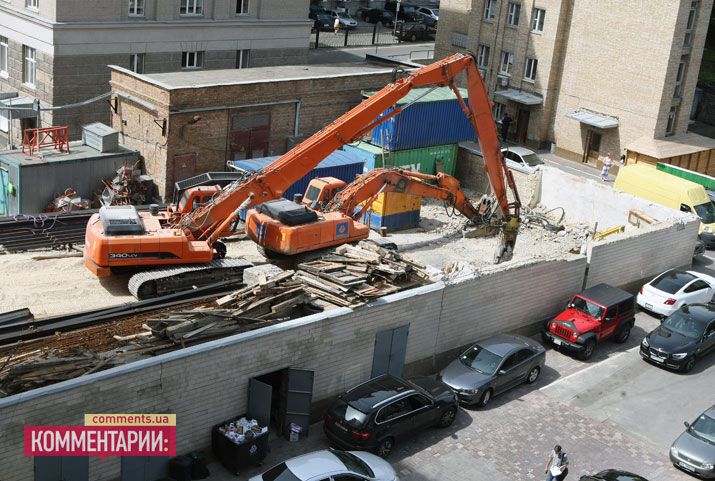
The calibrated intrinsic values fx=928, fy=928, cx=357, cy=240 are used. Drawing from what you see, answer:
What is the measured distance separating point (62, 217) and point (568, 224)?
1965 cm

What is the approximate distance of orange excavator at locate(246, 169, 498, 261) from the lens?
91.0ft

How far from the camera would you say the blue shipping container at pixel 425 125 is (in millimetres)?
38188

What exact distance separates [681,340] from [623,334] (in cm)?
189

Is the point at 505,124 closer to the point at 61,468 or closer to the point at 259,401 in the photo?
the point at 259,401

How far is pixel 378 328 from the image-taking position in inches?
910

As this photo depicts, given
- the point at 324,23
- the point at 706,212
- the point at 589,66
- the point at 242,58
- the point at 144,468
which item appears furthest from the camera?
the point at 324,23

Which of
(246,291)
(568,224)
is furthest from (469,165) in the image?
(246,291)

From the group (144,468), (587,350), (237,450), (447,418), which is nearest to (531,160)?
(587,350)

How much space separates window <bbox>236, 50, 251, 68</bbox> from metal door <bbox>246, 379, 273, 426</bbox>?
2801cm

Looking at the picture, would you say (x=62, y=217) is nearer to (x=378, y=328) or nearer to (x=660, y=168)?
(x=378, y=328)

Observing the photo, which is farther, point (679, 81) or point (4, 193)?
point (679, 81)

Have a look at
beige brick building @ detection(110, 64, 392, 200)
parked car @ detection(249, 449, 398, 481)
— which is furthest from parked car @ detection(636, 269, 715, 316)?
beige brick building @ detection(110, 64, 392, 200)

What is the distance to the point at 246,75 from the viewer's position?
130 feet

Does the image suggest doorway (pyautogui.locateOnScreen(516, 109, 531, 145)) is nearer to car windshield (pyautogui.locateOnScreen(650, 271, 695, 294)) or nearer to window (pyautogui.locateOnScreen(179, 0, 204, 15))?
window (pyautogui.locateOnScreen(179, 0, 204, 15))
